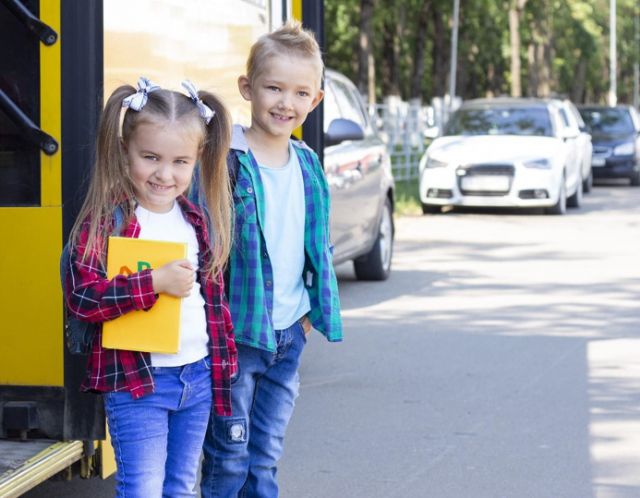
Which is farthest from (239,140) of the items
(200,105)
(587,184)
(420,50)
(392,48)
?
(392,48)

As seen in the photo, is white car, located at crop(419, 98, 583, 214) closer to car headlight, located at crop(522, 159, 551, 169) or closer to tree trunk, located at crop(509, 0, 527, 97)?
Result: car headlight, located at crop(522, 159, 551, 169)

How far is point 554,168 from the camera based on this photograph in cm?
1850

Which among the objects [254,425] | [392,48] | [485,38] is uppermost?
[485,38]

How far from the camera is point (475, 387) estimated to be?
24.8 feet

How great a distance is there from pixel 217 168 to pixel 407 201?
16.7m

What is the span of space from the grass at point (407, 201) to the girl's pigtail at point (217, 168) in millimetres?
15488

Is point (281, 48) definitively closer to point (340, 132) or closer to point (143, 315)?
point (143, 315)

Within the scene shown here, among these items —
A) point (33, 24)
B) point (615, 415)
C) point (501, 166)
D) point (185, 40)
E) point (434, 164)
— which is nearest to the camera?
point (33, 24)

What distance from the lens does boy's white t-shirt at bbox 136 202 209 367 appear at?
3.48m

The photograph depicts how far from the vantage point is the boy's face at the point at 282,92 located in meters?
3.90

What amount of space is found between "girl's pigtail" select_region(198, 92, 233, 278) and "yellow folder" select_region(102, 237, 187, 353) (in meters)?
0.21

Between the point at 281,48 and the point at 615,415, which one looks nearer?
the point at 281,48

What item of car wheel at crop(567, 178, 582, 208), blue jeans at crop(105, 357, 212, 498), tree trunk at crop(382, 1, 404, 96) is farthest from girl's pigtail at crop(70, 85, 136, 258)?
tree trunk at crop(382, 1, 404, 96)

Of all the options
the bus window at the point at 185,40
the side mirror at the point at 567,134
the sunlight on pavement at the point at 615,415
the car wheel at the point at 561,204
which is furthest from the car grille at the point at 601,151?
the bus window at the point at 185,40
